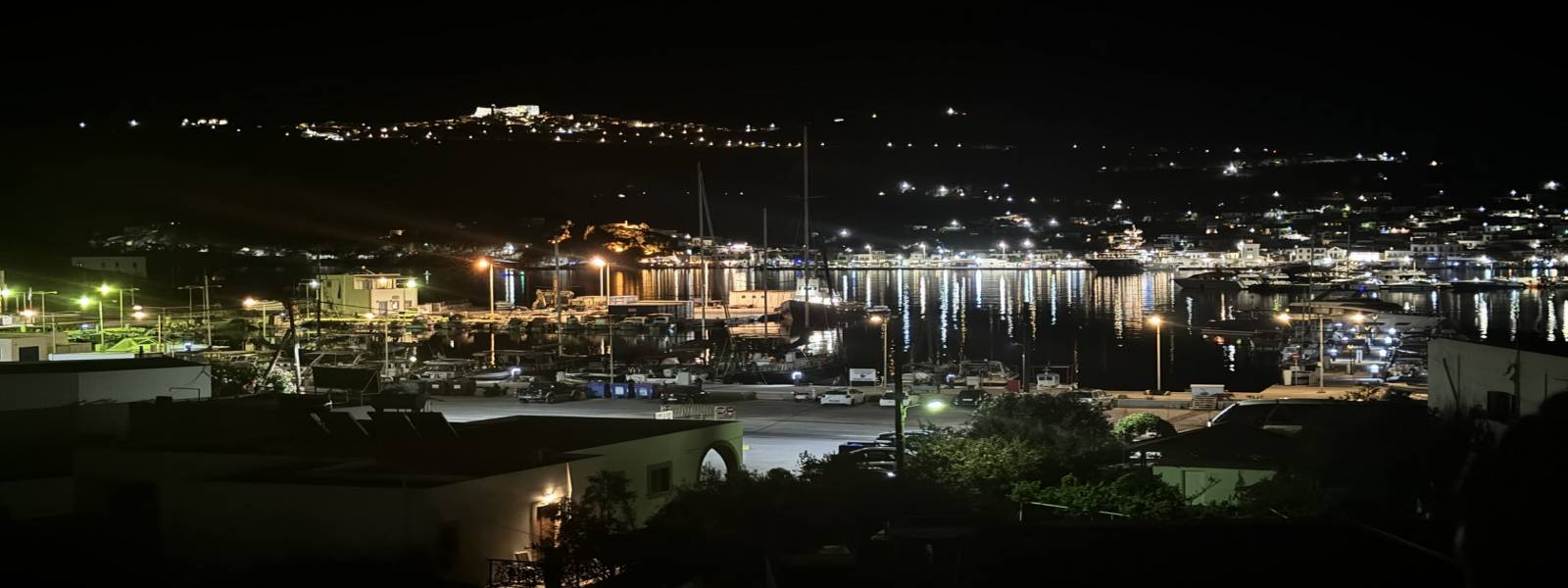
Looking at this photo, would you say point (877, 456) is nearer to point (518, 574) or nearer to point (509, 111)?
point (518, 574)

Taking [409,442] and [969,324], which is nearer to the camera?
[409,442]

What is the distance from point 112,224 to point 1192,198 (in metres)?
102

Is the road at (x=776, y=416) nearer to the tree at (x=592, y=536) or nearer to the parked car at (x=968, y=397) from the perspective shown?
the parked car at (x=968, y=397)

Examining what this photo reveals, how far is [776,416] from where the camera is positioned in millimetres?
14500

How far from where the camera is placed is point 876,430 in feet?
43.2

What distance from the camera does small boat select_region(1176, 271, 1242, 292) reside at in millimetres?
73812

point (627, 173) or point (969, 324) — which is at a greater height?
point (627, 173)

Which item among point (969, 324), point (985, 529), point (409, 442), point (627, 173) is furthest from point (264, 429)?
point (627, 173)

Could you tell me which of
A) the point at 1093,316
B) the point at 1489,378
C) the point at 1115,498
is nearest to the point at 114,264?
the point at 1093,316

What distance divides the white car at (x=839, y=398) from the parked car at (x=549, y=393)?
146 inches

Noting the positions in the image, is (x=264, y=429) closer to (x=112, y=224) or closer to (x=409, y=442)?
(x=409, y=442)

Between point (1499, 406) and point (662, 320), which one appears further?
point (662, 320)

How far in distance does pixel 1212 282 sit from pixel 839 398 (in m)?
Result: 65.7

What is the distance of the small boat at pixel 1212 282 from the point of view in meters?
73.8
